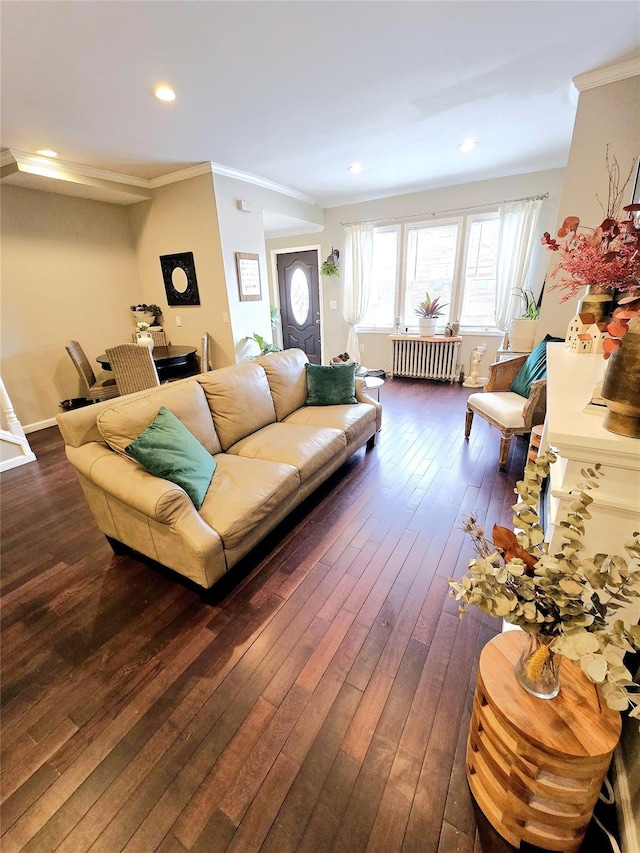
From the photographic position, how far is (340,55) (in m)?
2.06

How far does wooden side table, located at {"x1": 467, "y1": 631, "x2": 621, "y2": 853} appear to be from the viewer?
80cm

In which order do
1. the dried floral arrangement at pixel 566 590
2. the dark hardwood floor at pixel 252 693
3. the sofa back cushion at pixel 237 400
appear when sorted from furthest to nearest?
1. the sofa back cushion at pixel 237 400
2. the dark hardwood floor at pixel 252 693
3. the dried floral arrangement at pixel 566 590

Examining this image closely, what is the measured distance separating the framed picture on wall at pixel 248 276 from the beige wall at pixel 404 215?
1.98m

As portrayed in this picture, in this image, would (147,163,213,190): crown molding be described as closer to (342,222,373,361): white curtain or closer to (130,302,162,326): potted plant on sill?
(130,302,162,326): potted plant on sill

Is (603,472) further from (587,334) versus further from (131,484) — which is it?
(131,484)

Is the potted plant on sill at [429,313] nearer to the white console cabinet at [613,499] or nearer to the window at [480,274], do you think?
the window at [480,274]

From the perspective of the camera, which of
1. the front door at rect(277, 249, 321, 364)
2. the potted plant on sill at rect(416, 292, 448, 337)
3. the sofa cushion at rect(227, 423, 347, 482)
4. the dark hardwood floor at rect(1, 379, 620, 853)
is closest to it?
the dark hardwood floor at rect(1, 379, 620, 853)

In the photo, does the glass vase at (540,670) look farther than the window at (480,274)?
No

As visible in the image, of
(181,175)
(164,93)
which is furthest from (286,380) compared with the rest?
(181,175)

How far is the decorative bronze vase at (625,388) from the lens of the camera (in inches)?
33.2

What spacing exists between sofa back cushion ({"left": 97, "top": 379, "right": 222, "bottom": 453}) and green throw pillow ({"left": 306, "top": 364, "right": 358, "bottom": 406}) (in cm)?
106

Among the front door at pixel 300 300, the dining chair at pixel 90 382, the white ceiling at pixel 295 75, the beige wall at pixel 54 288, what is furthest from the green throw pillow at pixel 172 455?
the front door at pixel 300 300

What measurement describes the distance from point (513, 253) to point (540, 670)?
5014 mm

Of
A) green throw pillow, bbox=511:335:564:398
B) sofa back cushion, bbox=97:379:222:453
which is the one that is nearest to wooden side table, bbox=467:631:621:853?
sofa back cushion, bbox=97:379:222:453
